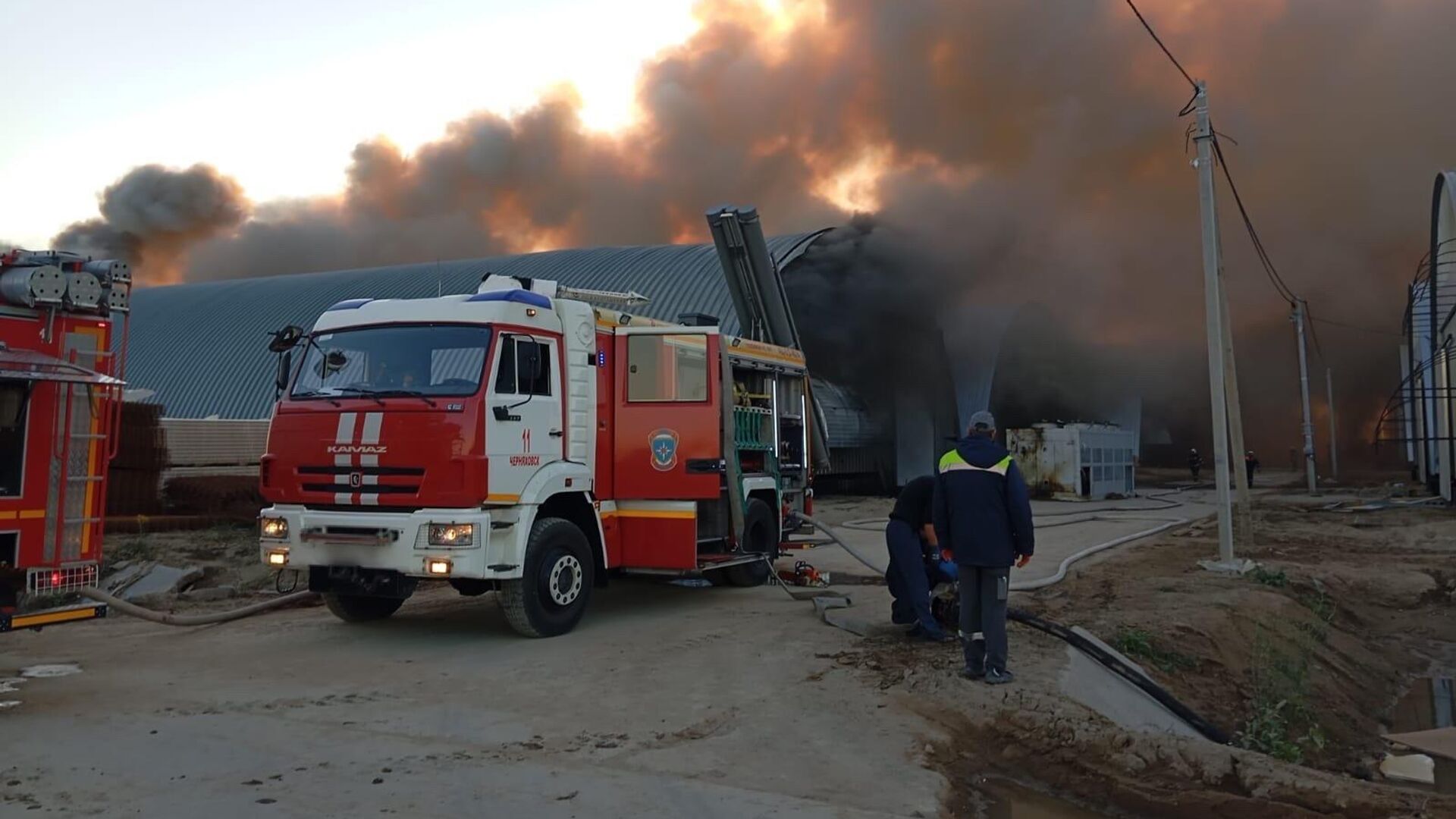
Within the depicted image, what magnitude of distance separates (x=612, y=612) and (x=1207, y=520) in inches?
607

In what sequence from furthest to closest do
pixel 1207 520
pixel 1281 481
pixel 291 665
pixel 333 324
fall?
pixel 1281 481 → pixel 1207 520 → pixel 333 324 → pixel 291 665

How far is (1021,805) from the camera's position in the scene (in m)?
4.79

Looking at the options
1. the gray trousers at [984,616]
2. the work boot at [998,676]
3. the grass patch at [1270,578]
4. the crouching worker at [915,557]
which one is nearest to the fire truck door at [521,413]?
the crouching worker at [915,557]

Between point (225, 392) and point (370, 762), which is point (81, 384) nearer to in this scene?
point (370, 762)

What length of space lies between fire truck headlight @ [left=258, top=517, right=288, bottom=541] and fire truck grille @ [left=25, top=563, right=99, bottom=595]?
1413mm

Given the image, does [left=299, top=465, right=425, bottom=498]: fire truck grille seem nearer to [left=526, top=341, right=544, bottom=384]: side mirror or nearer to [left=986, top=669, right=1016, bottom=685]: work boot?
[left=526, top=341, right=544, bottom=384]: side mirror

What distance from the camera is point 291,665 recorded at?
748 cm

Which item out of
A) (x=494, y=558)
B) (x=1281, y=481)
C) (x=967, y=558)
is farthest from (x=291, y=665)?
(x=1281, y=481)

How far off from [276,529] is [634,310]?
20.3m

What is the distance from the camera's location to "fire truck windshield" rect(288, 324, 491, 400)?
25.7 feet

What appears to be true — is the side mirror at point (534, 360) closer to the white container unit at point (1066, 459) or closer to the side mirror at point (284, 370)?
the side mirror at point (284, 370)

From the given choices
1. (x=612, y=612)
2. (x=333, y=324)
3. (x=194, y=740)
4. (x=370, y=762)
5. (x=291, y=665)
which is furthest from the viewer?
(x=612, y=612)

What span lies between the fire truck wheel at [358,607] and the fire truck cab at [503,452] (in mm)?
23

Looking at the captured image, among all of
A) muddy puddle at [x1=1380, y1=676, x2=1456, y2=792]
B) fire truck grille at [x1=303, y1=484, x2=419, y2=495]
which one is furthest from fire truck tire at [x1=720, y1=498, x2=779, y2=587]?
muddy puddle at [x1=1380, y1=676, x2=1456, y2=792]
